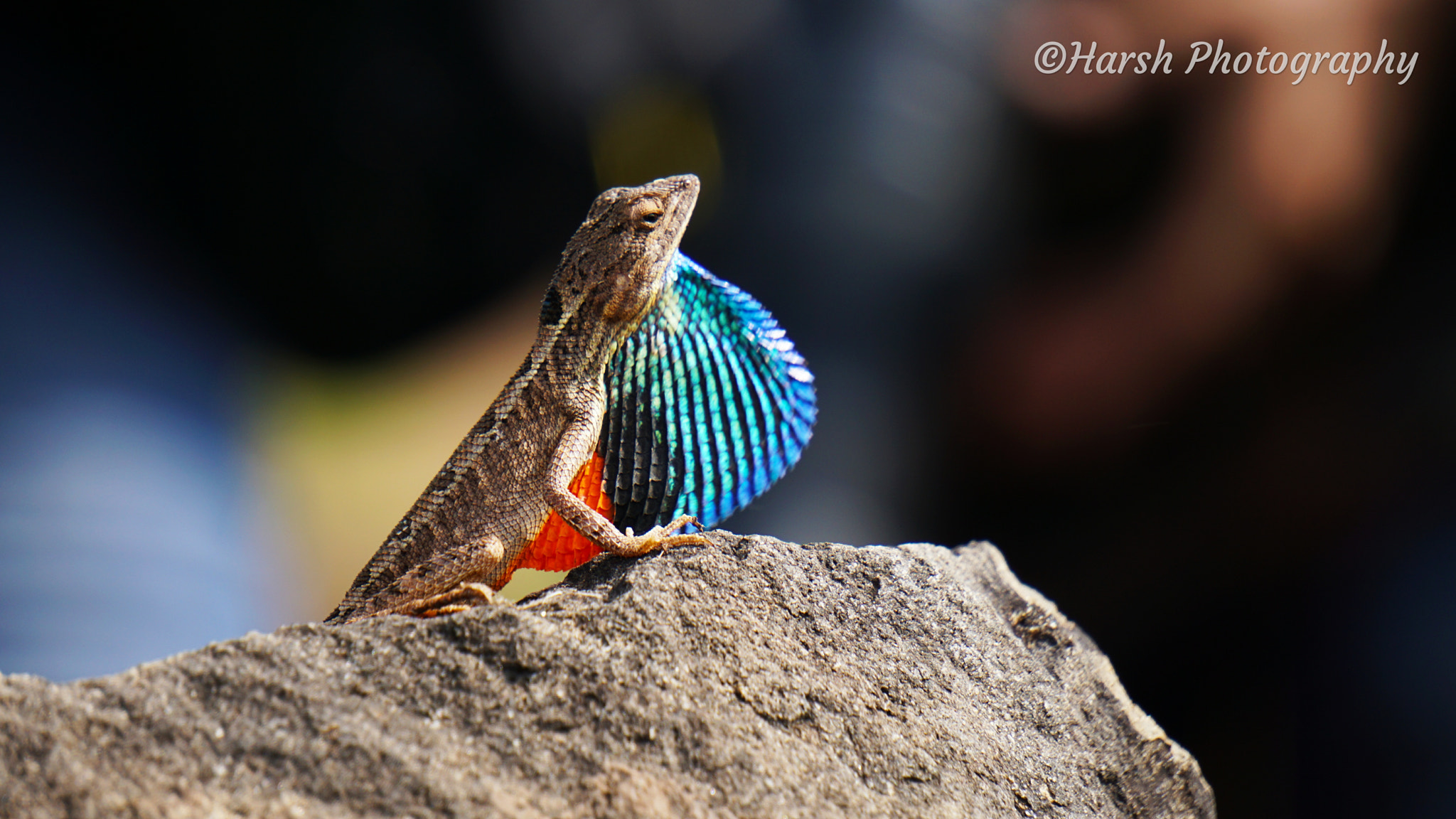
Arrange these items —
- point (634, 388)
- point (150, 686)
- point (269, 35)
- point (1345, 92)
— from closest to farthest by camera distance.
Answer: point (150, 686), point (634, 388), point (1345, 92), point (269, 35)

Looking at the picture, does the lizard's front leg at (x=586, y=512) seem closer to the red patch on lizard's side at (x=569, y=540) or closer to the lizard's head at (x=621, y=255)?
the red patch on lizard's side at (x=569, y=540)

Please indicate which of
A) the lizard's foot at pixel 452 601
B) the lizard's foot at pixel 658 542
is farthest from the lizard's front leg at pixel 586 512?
the lizard's foot at pixel 452 601

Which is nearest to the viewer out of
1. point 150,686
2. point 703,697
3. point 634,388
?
point 150,686

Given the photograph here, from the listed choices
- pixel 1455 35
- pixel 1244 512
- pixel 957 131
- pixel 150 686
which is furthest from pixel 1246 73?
pixel 150 686

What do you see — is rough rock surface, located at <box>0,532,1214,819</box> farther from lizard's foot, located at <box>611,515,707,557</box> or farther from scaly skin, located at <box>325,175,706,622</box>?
scaly skin, located at <box>325,175,706,622</box>

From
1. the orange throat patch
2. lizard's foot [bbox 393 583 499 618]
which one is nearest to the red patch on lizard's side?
the orange throat patch

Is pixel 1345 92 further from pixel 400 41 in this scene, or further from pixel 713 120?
pixel 400 41
